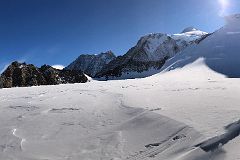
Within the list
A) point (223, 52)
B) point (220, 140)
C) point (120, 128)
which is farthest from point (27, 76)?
point (220, 140)

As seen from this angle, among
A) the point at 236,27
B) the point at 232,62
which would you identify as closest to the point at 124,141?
the point at 232,62

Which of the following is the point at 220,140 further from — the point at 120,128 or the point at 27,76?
the point at 27,76

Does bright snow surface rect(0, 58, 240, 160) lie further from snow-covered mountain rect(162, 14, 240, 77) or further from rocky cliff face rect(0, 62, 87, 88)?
rocky cliff face rect(0, 62, 87, 88)

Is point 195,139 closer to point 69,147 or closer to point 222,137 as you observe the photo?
point 222,137

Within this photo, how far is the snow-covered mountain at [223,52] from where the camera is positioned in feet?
88.2

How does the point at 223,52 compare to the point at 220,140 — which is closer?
the point at 220,140

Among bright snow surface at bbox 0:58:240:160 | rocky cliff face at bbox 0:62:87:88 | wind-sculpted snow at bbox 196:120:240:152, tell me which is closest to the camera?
wind-sculpted snow at bbox 196:120:240:152

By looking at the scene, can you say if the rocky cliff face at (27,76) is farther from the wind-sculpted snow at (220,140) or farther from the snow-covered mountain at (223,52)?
the wind-sculpted snow at (220,140)

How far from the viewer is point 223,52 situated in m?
32.2

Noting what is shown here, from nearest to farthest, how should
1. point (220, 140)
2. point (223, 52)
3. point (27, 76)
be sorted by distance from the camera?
point (220, 140) < point (223, 52) < point (27, 76)

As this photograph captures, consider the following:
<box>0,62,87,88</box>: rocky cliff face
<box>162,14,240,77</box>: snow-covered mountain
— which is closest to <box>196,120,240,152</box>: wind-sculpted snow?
<box>162,14,240,77</box>: snow-covered mountain

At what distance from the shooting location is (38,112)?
35.1 ft

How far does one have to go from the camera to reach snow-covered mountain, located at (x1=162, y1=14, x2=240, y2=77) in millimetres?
26875

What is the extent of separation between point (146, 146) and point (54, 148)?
2.00m
